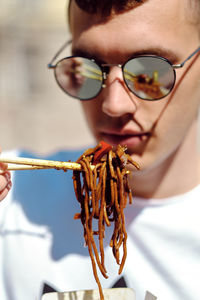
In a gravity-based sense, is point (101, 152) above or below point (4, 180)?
above

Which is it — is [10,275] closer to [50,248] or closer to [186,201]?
[50,248]

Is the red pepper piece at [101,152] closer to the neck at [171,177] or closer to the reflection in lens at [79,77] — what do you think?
the reflection in lens at [79,77]

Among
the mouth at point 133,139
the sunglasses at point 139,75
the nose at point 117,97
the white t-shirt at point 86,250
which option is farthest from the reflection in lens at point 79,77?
the white t-shirt at point 86,250

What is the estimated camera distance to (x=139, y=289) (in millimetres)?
2350

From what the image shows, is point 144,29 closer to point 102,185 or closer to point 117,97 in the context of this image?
point 117,97

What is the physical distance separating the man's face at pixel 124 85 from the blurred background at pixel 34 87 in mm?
6569

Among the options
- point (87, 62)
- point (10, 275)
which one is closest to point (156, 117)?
point (87, 62)

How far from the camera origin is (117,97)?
2240 millimetres

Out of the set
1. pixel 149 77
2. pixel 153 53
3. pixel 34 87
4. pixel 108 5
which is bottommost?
pixel 34 87

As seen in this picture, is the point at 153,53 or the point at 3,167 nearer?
the point at 3,167

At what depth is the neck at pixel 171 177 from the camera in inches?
104

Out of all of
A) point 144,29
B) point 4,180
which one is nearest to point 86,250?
point 4,180

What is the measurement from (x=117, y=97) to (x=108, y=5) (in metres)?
0.59

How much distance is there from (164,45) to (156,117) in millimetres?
479
